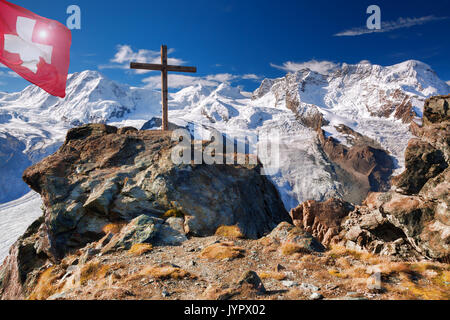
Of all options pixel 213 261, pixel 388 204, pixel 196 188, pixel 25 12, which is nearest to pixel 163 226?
pixel 196 188

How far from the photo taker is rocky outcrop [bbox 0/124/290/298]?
11.1 meters

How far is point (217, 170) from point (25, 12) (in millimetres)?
10696

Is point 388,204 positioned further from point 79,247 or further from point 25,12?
point 25,12

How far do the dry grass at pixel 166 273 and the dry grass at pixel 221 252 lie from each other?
1.48 m

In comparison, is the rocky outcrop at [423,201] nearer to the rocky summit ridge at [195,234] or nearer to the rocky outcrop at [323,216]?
the rocky summit ridge at [195,234]

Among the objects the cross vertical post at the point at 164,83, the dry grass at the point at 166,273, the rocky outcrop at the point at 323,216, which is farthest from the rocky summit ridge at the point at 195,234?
the rocky outcrop at the point at 323,216

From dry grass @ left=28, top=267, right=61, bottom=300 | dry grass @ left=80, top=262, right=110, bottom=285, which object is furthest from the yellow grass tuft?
dry grass @ left=28, top=267, right=61, bottom=300

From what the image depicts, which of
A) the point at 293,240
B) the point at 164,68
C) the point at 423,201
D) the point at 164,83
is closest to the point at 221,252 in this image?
the point at 293,240

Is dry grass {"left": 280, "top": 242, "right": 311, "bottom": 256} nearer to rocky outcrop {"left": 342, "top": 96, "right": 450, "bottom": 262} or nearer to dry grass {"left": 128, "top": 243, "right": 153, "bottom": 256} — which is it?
dry grass {"left": 128, "top": 243, "right": 153, "bottom": 256}

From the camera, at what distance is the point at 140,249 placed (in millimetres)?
9133

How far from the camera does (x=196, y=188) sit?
42.8 feet

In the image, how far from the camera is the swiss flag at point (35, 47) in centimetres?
893

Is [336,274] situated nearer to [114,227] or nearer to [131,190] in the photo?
[114,227]

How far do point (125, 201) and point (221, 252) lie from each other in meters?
6.00
